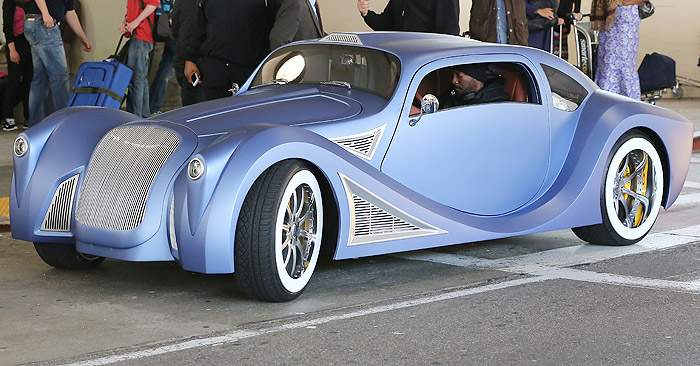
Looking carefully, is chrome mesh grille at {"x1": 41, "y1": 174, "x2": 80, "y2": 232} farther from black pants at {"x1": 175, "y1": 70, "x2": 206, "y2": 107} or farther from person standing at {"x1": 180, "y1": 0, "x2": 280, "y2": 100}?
black pants at {"x1": 175, "y1": 70, "x2": 206, "y2": 107}

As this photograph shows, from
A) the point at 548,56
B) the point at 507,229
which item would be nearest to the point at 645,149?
the point at 548,56

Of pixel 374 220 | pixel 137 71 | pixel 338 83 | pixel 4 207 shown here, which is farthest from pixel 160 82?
pixel 374 220

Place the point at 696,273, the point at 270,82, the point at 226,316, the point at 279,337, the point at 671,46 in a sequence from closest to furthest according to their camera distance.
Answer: the point at 279,337, the point at 226,316, the point at 696,273, the point at 270,82, the point at 671,46

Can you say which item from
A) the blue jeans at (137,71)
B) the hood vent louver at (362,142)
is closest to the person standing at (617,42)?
the blue jeans at (137,71)

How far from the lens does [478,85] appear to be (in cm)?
673

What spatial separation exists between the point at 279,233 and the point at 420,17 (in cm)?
458

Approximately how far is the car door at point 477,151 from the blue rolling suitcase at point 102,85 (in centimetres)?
543

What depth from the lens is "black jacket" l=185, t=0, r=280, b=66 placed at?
28.3 ft

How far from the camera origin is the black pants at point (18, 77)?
1354cm

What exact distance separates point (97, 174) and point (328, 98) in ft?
4.66

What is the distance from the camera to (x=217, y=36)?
8.66 meters

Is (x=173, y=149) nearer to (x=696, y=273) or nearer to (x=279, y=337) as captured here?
(x=279, y=337)

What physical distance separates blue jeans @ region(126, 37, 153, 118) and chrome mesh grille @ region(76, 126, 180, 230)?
22.2 ft

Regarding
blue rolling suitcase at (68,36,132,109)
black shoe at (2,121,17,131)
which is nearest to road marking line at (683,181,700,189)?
blue rolling suitcase at (68,36,132,109)
